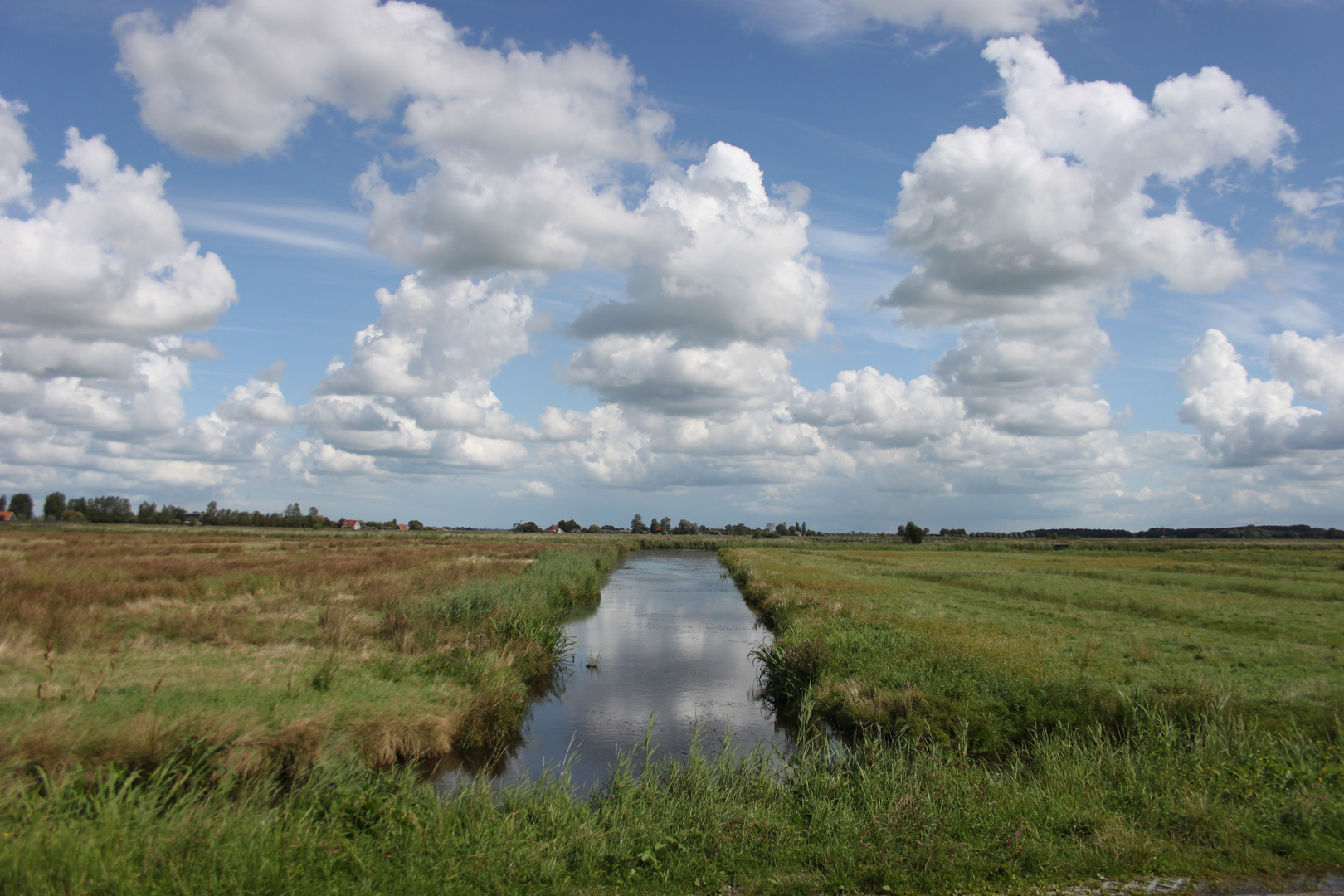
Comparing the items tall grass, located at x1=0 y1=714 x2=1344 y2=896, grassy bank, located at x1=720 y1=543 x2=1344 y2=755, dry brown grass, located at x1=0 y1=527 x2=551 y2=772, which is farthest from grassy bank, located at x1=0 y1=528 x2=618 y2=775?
grassy bank, located at x1=720 y1=543 x2=1344 y2=755

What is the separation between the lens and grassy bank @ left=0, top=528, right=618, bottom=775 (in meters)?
8.76

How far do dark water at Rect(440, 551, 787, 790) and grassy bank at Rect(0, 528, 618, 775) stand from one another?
0.98m

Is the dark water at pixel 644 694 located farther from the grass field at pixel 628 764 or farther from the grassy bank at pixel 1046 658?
the grassy bank at pixel 1046 658

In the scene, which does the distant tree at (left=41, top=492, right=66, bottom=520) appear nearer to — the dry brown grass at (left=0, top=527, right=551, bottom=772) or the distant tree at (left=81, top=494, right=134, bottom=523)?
the distant tree at (left=81, top=494, right=134, bottom=523)

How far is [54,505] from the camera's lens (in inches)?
5566

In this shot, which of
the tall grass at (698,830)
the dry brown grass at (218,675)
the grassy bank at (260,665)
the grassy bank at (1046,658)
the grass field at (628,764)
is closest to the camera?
the tall grass at (698,830)

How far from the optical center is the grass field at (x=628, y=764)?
6.01 metres

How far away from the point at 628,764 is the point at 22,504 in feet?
629

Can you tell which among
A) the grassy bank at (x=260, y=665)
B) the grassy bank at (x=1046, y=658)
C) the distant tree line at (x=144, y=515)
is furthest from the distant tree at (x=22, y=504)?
the grassy bank at (x=1046, y=658)

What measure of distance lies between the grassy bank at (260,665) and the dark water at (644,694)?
98 cm

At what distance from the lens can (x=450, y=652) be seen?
15039 mm

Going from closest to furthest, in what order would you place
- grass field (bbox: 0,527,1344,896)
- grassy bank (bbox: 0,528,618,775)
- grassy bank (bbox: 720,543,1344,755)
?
grass field (bbox: 0,527,1344,896) → grassy bank (bbox: 0,528,618,775) → grassy bank (bbox: 720,543,1344,755)

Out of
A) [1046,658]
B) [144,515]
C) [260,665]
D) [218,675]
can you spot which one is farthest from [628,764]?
[144,515]

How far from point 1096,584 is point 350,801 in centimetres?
3802
